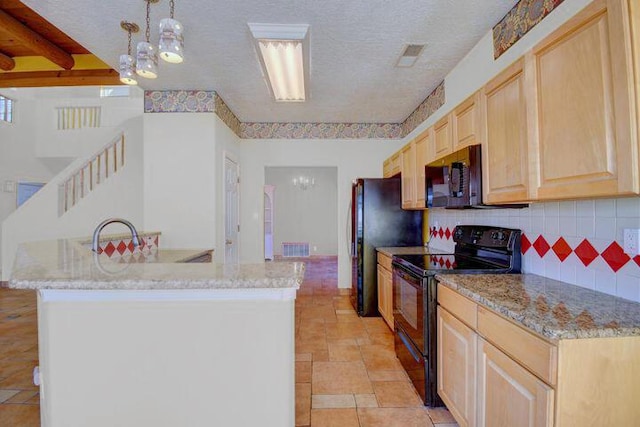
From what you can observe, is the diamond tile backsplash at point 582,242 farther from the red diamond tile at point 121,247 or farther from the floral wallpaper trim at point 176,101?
the floral wallpaper trim at point 176,101

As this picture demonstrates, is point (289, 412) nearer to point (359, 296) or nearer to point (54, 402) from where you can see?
point (54, 402)

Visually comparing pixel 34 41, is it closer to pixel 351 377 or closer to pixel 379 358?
pixel 351 377

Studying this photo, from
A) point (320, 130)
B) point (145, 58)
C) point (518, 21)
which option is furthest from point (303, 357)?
point (320, 130)

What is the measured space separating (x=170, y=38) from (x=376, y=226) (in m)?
2.70

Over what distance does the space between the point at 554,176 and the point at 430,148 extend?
1.47 metres

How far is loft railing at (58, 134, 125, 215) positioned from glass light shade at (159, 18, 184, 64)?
3.22m

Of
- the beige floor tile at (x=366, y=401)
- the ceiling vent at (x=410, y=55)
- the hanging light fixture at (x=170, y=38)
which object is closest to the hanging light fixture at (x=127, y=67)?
the hanging light fixture at (x=170, y=38)

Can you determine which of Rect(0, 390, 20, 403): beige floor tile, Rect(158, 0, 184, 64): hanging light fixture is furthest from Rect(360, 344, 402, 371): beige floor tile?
Rect(158, 0, 184, 64): hanging light fixture

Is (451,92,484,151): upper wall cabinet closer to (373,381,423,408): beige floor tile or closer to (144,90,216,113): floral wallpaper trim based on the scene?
(373,381,423,408): beige floor tile

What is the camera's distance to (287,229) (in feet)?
28.2

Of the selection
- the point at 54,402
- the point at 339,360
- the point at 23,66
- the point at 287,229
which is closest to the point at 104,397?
the point at 54,402

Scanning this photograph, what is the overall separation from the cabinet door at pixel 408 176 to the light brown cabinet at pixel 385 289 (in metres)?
0.64

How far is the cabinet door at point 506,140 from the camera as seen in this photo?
1559mm

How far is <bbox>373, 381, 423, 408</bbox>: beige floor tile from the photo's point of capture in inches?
80.8
